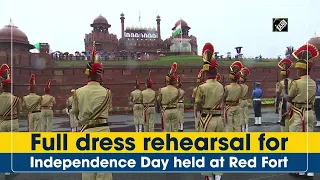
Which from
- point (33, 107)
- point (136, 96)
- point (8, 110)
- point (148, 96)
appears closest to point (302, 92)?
point (8, 110)

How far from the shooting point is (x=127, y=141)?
3480mm

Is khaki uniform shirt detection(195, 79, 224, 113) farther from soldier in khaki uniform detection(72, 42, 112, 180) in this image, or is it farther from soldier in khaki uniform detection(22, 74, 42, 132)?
soldier in khaki uniform detection(22, 74, 42, 132)

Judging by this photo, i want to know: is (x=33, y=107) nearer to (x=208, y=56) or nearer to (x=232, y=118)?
(x=232, y=118)

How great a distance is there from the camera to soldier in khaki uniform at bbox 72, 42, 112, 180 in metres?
3.66

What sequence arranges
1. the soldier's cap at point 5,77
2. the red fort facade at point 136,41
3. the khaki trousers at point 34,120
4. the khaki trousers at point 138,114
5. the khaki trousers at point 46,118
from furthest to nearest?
the red fort facade at point 136,41 < the khaki trousers at point 138,114 < the khaki trousers at point 46,118 < the khaki trousers at point 34,120 < the soldier's cap at point 5,77

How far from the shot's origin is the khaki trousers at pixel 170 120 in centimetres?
704

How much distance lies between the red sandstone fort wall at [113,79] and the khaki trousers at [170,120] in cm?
1913

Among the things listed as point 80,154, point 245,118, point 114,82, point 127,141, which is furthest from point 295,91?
point 114,82

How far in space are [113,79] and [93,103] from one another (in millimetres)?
23815

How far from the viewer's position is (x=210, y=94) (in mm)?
4648

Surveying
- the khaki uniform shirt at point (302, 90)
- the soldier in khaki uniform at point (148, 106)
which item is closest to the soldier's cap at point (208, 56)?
the khaki uniform shirt at point (302, 90)

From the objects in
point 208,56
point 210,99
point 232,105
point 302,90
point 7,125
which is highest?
point 208,56

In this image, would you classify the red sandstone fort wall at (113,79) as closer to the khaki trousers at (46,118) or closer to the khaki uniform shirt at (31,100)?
the khaki trousers at (46,118)

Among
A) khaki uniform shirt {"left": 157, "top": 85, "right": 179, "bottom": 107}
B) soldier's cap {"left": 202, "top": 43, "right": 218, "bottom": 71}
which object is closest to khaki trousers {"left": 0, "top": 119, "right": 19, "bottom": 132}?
khaki uniform shirt {"left": 157, "top": 85, "right": 179, "bottom": 107}
